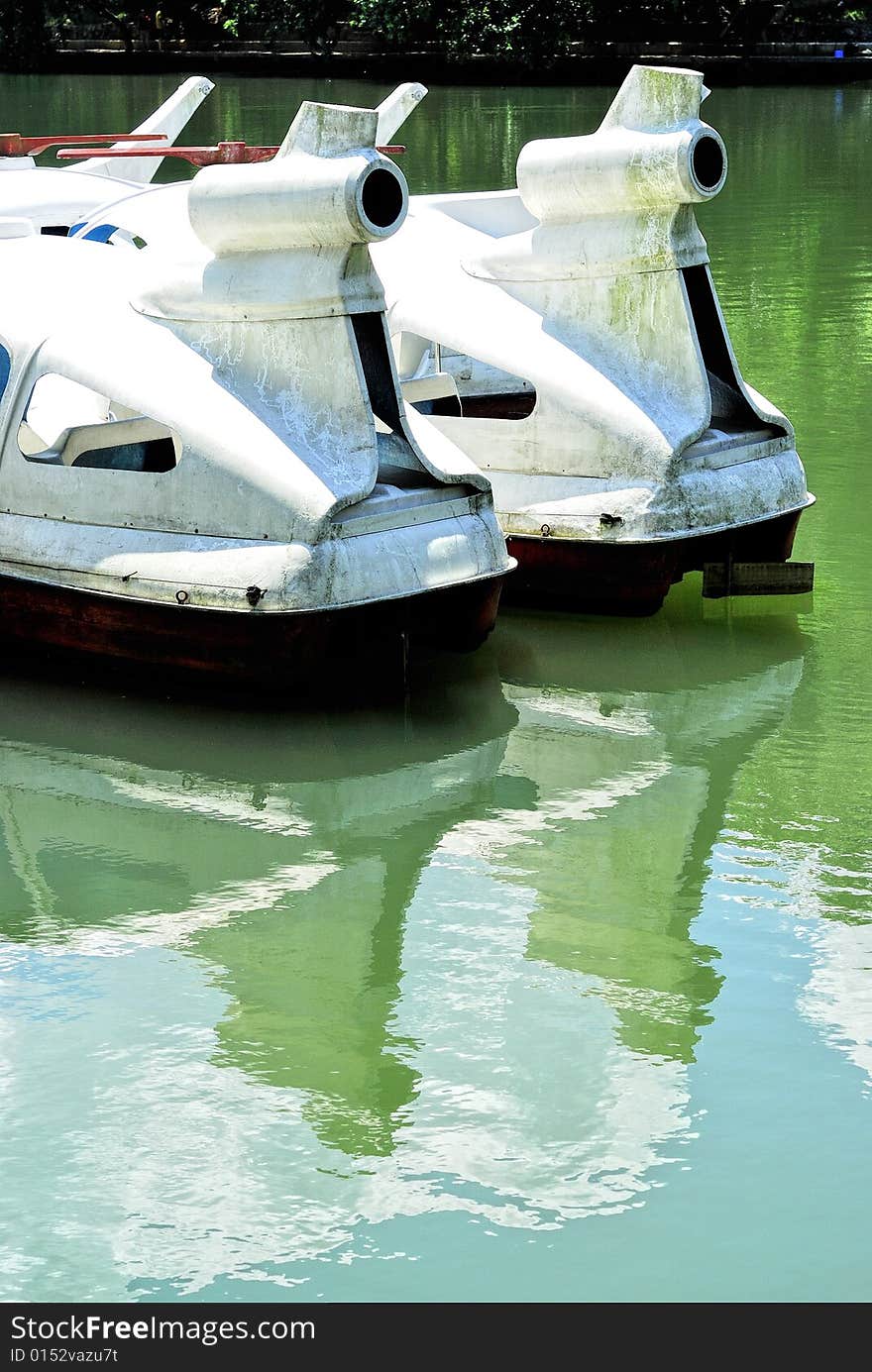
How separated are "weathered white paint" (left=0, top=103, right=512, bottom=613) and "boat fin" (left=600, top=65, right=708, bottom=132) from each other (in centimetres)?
172

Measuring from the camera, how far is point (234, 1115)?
5402mm

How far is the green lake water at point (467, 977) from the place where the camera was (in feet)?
15.9

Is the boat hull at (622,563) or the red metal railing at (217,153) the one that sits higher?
the red metal railing at (217,153)

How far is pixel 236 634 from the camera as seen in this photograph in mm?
8188

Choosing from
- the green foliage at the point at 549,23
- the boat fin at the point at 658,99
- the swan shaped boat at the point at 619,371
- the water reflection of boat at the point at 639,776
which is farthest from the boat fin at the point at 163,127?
the green foliage at the point at 549,23

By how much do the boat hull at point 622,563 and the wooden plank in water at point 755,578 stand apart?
63 millimetres

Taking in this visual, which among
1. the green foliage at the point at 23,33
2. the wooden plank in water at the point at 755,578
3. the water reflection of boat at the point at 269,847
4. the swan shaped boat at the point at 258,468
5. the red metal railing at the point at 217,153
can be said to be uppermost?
the green foliage at the point at 23,33

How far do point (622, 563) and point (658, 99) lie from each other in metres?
2.20

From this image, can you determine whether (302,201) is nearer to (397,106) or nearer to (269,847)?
(269,847)

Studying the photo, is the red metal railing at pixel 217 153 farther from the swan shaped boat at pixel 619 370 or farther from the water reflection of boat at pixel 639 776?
the water reflection of boat at pixel 639 776
